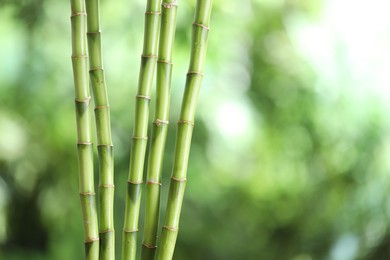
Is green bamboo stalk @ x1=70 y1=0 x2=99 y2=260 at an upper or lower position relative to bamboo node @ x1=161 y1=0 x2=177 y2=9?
lower

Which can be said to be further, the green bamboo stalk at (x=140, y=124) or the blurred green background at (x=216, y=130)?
the blurred green background at (x=216, y=130)

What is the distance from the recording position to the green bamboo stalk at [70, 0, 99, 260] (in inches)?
22.9

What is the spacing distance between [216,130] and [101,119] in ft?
0.92

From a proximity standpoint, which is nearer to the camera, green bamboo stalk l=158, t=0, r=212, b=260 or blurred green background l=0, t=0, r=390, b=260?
green bamboo stalk l=158, t=0, r=212, b=260

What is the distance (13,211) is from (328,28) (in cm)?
44

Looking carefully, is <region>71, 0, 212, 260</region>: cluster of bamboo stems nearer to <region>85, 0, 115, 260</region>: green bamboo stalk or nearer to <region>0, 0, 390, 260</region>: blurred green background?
<region>85, 0, 115, 260</region>: green bamboo stalk

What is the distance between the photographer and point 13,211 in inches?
33.5

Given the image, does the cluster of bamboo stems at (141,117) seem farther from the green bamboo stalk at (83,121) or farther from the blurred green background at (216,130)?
the blurred green background at (216,130)

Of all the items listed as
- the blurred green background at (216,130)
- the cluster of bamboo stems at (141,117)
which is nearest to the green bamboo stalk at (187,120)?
the cluster of bamboo stems at (141,117)

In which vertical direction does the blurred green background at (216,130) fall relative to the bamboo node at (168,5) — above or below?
below

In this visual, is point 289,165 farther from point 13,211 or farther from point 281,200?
point 13,211

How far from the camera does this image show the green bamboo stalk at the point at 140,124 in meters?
0.59

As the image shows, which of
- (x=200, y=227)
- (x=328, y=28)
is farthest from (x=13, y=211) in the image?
(x=328, y=28)

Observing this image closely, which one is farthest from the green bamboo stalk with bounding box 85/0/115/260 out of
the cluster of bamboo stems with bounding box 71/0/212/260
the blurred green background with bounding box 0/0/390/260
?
the blurred green background with bounding box 0/0/390/260
